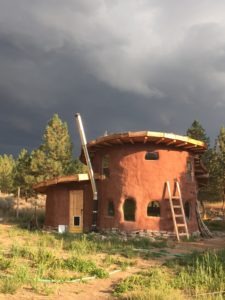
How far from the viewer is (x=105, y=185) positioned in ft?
69.0

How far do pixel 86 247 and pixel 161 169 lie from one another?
7517mm

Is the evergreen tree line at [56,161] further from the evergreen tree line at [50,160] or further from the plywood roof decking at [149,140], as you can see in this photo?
the plywood roof decking at [149,140]

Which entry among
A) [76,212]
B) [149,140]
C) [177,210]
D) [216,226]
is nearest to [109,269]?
[149,140]

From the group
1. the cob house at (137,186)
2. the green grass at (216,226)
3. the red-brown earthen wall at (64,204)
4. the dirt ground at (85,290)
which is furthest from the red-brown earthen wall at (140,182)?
the green grass at (216,226)

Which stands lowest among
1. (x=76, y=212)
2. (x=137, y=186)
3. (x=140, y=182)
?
(x=76, y=212)

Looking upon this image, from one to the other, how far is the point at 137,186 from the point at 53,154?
54.3ft

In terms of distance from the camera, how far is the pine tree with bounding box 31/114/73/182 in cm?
3403

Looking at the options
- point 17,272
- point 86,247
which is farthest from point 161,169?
point 17,272

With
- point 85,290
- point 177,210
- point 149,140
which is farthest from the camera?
point 177,210

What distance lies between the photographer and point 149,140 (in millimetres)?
19797

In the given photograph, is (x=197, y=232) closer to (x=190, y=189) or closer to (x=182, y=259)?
(x=190, y=189)

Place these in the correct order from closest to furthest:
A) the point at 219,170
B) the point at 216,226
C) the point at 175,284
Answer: the point at 175,284 → the point at 216,226 → the point at 219,170

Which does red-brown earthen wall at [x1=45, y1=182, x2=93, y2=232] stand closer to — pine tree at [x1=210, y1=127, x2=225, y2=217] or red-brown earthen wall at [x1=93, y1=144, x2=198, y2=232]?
red-brown earthen wall at [x1=93, y1=144, x2=198, y2=232]

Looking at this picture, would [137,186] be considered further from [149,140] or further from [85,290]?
[85,290]
